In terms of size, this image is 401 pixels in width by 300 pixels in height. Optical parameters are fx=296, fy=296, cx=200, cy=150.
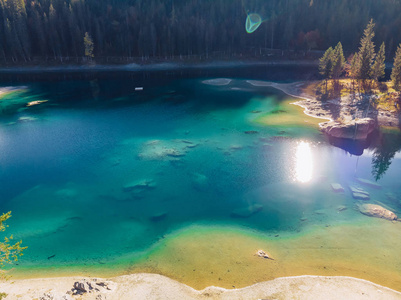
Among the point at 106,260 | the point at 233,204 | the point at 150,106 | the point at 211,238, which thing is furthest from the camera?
the point at 150,106

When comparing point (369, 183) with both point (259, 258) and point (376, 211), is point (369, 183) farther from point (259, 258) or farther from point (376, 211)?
point (259, 258)

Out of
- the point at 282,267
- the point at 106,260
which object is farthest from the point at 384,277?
the point at 106,260

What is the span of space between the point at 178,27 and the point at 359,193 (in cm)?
12527

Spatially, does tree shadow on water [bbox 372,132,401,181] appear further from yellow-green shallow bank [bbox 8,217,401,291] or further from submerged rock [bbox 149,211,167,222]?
submerged rock [bbox 149,211,167,222]

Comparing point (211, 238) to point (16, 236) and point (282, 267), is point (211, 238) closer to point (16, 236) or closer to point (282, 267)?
point (282, 267)

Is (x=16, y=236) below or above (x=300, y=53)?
below

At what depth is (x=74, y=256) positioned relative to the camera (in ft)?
107

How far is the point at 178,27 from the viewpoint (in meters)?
144

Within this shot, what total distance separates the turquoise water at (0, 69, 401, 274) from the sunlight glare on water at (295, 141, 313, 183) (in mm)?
189

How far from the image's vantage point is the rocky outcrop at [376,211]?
37969mm

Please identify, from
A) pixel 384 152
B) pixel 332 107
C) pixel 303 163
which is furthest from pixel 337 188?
pixel 332 107

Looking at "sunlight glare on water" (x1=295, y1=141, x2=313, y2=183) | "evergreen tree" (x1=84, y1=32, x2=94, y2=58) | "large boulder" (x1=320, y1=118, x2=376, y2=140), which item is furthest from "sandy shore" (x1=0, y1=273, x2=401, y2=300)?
"evergreen tree" (x1=84, y1=32, x2=94, y2=58)

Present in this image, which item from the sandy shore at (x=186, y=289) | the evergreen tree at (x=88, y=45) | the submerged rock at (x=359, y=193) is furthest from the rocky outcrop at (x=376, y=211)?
the evergreen tree at (x=88, y=45)

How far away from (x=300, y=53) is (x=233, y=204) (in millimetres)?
134647
